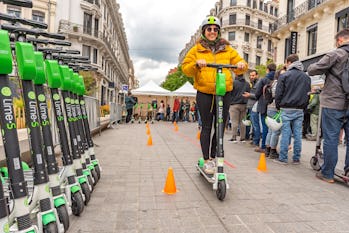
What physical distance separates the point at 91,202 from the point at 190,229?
1278 millimetres

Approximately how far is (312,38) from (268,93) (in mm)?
18773

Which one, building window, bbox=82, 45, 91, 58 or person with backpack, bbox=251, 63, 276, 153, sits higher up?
building window, bbox=82, 45, 91, 58

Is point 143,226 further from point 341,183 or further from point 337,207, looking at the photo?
point 341,183

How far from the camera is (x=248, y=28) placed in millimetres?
54125

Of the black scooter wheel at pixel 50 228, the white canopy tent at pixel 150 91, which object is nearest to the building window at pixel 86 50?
the white canopy tent at pixel 150 91

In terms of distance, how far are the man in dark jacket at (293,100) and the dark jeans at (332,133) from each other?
1.19 meters

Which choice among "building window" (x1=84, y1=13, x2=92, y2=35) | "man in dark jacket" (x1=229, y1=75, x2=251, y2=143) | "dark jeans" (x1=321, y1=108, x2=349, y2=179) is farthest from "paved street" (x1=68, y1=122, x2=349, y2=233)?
"building window" (x1=84, y1=13, x2=92, y2=35)

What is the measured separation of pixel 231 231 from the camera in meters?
2.55

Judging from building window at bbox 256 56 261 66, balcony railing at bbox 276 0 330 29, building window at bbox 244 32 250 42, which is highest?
building window at bbox 244 32 250 42

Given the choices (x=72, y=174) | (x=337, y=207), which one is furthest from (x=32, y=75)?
(x=337, y=207)

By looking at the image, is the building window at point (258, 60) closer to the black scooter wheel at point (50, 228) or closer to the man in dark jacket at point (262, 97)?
the man in dark jacket at point (262, 97)

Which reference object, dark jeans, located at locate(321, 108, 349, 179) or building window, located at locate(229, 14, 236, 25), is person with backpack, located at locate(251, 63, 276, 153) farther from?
building window, located at locate(229, 14, 236, 25)

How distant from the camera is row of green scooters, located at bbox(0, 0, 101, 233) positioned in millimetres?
1875

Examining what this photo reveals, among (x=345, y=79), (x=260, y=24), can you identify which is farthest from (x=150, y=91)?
(x=260, y=24)
